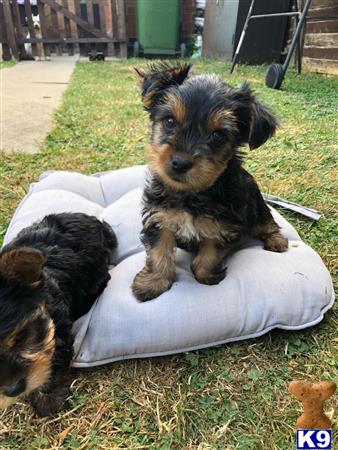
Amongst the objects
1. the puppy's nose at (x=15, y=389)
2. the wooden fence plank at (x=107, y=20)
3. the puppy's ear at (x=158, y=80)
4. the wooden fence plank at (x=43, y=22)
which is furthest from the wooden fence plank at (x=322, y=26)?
the puppy's nose at (x=15, y=389)

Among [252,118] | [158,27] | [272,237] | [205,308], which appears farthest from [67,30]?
[205,308]

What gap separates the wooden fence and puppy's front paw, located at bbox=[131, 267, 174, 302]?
41.9 feet

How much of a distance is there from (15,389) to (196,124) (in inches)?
61.5

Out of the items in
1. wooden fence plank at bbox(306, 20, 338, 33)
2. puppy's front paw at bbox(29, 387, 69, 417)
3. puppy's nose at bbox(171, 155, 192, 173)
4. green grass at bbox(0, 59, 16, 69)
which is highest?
wooden fence plank at bbox(306, 20, 338, 33)

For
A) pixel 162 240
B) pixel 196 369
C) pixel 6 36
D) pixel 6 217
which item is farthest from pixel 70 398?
pixel 6 36

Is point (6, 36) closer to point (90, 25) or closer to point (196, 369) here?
point (90, 25)

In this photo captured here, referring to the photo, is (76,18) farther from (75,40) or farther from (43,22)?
(43,22)

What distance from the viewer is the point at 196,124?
2.33 metres

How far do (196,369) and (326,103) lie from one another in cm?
612

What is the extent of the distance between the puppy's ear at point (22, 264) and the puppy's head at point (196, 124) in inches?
34.1

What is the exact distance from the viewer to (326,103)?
7.21 meters

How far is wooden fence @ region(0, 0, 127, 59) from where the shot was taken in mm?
13156

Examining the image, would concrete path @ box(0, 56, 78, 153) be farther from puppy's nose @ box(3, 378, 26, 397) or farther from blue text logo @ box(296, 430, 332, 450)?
blue text logo @ box(296, 430, 332, 450)

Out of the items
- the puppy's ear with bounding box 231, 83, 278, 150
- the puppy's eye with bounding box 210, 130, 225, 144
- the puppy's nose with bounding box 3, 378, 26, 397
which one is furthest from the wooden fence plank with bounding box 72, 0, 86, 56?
the puppy's nose with bounding box 3, 378, 26, 397
